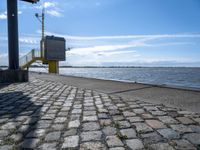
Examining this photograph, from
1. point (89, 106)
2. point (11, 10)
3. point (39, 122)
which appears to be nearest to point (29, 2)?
point (11, 10)

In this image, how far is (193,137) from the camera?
342 centimetres

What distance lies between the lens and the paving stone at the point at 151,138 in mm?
3295

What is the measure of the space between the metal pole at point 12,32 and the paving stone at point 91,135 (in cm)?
1099

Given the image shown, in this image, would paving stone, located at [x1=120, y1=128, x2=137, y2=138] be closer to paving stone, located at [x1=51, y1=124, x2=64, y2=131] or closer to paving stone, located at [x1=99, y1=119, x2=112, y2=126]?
paving stone, located at [x1=99, y1=119, x2=112, y2=126]

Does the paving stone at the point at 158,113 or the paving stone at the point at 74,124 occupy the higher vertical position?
the paving stone at the point at 158,113

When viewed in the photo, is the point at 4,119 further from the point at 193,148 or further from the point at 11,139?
the point at 193,148

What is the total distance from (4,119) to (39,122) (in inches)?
31.6

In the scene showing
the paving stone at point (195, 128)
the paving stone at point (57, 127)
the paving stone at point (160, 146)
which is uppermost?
the paving stone at point (195, 128)

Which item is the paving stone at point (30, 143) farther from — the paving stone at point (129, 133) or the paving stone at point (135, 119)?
the paving stone at point (135, 119)

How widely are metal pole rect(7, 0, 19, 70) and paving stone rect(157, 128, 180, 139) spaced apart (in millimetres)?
11525

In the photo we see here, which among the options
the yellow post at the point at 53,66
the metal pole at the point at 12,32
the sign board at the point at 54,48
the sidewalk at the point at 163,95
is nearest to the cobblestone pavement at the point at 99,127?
the sidewalk at the point at 163,95

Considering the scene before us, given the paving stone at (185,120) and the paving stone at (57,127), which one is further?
the paving stone at (185,120)

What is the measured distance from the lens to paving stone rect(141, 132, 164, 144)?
130 inches

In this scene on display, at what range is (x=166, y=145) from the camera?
10.3 ft
